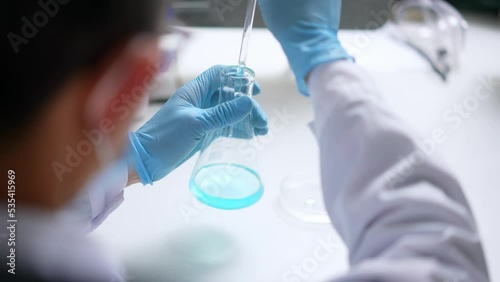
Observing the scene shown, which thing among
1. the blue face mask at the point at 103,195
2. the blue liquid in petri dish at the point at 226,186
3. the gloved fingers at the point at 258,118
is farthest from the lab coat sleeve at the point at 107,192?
the gloved fingers at the point at 258,118

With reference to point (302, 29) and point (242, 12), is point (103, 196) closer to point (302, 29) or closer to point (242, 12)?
point (302, 29)

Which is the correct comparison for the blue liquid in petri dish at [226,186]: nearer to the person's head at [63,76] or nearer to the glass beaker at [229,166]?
the glass beaker at [229,166]

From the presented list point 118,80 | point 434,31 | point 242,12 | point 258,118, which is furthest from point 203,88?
point 434,31

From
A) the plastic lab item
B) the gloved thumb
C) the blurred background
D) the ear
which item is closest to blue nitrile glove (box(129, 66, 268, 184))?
the gloved thumb

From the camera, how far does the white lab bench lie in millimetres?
828

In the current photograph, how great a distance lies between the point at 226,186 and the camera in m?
0.86

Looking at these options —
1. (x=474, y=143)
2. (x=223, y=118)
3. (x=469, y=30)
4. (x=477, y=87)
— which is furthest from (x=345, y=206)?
(x=469, y=30)

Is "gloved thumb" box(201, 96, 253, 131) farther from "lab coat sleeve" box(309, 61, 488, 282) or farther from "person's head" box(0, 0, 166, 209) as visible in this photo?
"person's head" box(0, 0, 166, 209)

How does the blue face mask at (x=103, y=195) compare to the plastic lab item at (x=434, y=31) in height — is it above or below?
above

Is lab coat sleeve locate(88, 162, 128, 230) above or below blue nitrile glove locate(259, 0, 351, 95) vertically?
below

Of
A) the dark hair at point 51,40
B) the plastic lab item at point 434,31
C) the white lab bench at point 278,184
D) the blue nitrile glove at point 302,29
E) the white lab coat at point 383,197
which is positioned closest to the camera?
the dark hair at point 51,40

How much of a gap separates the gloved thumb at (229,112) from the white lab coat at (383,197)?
0.51 feet

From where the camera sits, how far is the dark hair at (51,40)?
374 mm

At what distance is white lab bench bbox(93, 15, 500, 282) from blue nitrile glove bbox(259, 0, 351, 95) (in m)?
0.24
